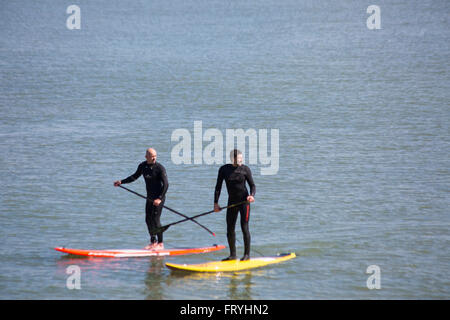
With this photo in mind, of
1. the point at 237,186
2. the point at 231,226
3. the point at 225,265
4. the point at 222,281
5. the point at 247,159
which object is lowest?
the point at 222,281

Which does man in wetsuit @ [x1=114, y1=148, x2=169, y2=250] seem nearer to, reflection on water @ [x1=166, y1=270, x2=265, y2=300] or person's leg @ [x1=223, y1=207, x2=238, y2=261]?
reflection on water @ [x1=166, y1=270, x2=265, y2=300]

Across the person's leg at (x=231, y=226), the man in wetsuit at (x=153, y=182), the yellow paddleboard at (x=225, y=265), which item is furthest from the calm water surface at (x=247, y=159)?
the man in wetsuit at (x=153, y=182)

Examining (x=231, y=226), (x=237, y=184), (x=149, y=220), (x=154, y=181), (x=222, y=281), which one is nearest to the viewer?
(x=222, y=281)

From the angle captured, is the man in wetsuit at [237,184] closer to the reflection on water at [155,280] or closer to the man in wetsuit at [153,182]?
the man in wetsuit at [153,182]

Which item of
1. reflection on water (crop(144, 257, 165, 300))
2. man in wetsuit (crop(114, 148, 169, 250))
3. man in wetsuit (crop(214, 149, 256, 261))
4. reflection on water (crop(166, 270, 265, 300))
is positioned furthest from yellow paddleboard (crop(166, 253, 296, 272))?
man in wetsuit (crop(114, 148, 169, 250))

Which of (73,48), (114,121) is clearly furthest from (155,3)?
(114,121)

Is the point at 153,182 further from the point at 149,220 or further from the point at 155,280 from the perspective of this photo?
→ the point at 155,280

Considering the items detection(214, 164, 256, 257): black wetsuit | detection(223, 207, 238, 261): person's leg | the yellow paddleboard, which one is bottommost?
the yellow paddleboard

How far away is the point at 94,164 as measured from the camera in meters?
23.6

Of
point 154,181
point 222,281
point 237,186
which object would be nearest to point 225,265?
point 222,281

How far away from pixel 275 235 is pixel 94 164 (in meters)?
9.58

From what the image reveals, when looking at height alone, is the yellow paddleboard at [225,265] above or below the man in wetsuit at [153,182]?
below
